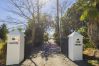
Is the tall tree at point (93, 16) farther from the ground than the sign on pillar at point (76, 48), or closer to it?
farther from the ground

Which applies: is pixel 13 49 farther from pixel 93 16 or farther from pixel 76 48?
pixel 93 16

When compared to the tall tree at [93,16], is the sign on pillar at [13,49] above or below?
below

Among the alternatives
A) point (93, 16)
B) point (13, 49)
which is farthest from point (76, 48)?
point (13, 49)

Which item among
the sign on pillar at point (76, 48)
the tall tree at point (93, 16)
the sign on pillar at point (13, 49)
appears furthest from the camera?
the tall tree at point (93, 16)

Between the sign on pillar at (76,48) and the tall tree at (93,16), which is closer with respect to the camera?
the sign on pillar at (76,48)

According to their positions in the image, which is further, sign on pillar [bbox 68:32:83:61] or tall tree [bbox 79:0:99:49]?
tall tree [bbox 79:0:99:49]

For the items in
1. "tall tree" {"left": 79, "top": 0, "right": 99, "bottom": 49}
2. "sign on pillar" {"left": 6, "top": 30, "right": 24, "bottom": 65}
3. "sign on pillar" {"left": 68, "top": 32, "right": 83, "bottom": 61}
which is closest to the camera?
"sign on pillar" {"left": 6, "top": 30, "right": 24, "bottom": 65}

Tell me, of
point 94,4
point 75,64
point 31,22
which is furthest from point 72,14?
point 75,64

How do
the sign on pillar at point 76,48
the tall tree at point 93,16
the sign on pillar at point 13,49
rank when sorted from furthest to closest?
the tall tree at point 93,16 → the sign on pillar at point 76,48 → the sign on pillar at point 13,49

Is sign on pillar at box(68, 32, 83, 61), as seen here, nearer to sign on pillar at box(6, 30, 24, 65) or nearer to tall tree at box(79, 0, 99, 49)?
tall tree at box(79, 0, 99, 49)

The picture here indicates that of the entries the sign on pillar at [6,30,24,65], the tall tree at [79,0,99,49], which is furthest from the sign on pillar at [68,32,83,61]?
the sign on pillar at [6,30,24,65]

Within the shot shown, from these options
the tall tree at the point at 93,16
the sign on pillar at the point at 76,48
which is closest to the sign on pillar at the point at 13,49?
the sign on pillar at the point at 76,48

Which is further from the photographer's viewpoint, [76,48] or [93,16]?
[93,16]

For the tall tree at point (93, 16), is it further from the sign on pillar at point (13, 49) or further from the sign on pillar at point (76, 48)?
the sign on pillar at point (13, 49)
